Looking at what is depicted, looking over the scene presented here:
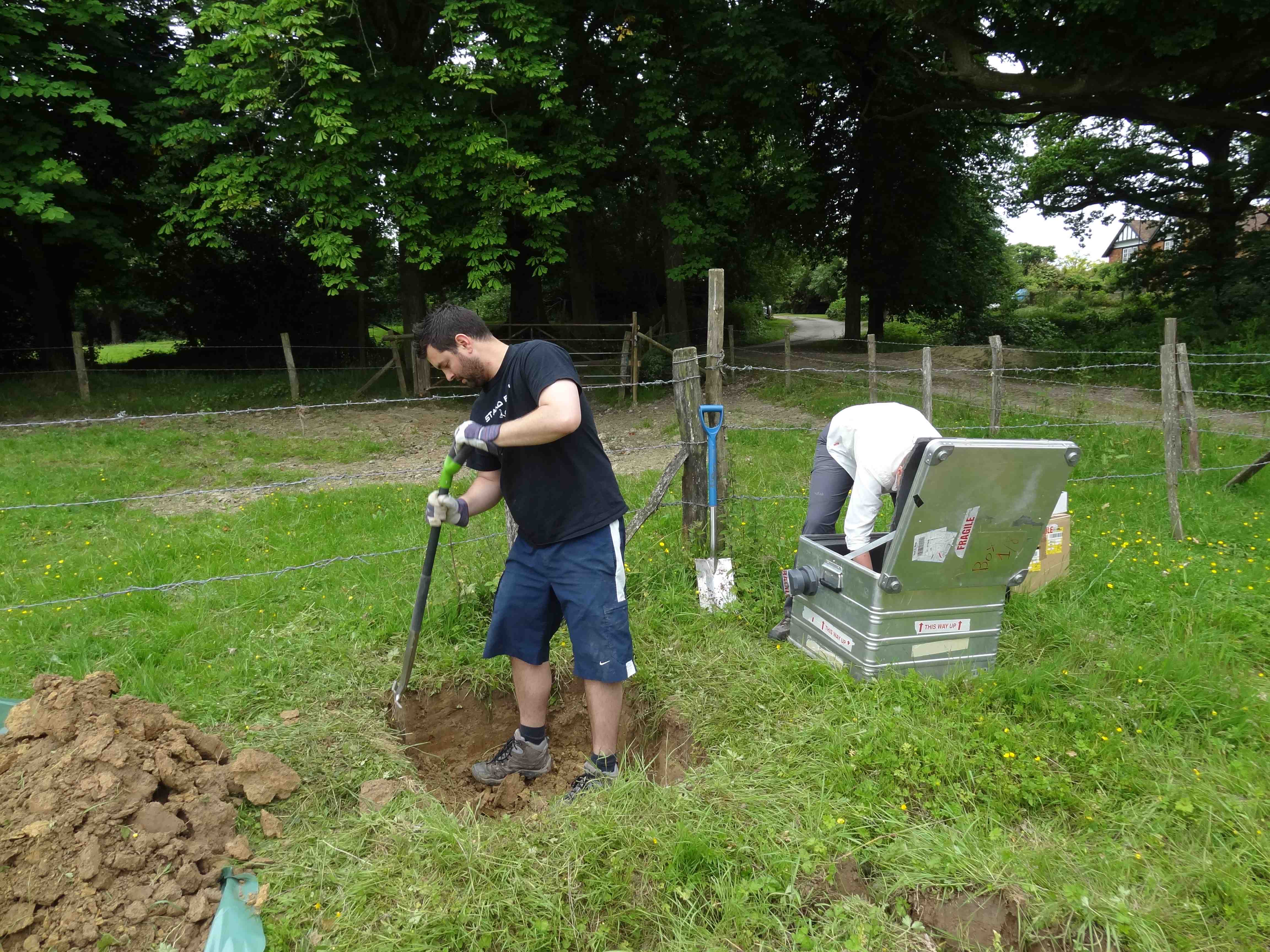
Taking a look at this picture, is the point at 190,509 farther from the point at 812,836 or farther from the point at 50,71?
the point at 50,71

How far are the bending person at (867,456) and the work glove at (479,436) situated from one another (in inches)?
68.8

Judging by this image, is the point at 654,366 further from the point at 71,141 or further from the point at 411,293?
the point at 71,141

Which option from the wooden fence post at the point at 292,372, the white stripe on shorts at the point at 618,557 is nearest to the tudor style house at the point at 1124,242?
the wooden fence post at the point at 292,372

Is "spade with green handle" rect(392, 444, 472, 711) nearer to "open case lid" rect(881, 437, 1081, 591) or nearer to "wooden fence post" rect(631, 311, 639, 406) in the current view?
"open case lid" rect(881, 437, 1081, 591)

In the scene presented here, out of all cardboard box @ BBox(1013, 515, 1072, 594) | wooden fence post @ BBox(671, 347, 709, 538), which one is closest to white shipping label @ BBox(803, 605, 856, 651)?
wooden fence post @ BBox(671, 347, 709, 538)

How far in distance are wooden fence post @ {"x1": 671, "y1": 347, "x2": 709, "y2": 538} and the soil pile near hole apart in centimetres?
128

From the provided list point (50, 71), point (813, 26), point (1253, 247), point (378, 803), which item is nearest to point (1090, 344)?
point (1253, 247)

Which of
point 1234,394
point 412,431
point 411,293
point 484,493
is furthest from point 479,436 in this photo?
point 411,293

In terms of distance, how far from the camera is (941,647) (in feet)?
11.6

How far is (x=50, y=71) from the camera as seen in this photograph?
11078 millimetres

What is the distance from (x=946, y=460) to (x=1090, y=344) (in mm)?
15151

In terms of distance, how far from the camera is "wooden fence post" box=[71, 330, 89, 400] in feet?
41.7

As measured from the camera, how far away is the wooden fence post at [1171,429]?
5.83m

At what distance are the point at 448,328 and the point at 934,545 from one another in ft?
7.03
